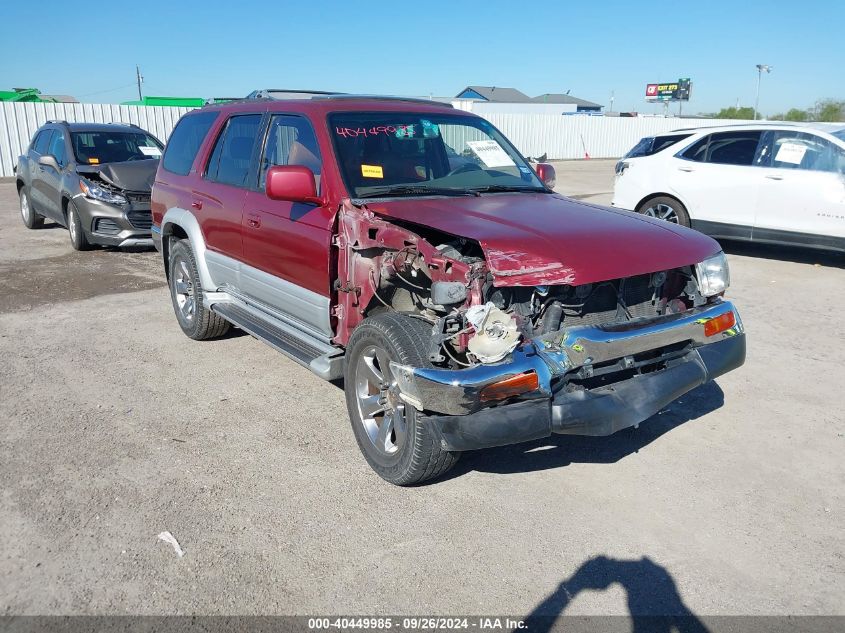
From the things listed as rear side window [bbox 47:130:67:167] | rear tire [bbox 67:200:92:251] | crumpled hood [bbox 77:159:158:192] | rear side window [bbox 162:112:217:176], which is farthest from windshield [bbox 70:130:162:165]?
rear side window [bbox 162:112:217:176]

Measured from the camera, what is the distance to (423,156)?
472 centimetres

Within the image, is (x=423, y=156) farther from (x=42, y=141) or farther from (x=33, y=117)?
(x=33, y=117)

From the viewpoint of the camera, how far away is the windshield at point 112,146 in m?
10.4

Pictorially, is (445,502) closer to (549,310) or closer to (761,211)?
(549,310)

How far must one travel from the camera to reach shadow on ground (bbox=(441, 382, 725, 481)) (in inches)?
155

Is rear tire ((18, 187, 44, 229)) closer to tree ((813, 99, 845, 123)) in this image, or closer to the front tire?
the front tire

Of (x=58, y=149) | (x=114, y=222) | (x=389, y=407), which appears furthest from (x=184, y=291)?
(x=58, y=149)

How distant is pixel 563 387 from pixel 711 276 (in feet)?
4.09

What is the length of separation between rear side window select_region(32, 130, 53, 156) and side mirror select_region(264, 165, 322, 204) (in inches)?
355

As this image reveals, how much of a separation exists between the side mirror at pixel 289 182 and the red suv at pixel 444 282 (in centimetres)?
1

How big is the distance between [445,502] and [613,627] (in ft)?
3.61

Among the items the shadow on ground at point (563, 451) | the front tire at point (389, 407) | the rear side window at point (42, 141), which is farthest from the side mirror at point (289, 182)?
the rear side window at point (42, 141)

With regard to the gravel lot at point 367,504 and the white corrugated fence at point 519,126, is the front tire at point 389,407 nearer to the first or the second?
the gravel lot at point 367,504

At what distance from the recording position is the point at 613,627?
8.80 ft
